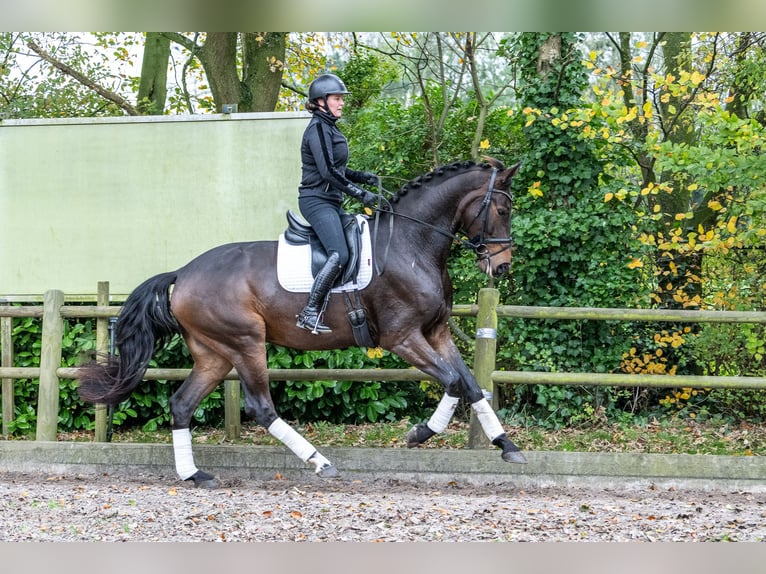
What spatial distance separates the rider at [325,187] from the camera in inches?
260

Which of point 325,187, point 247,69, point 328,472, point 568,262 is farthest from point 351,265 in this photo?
point 247,69

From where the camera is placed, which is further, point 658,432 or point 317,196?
point 658,432

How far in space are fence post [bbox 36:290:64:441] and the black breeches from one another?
2.81m

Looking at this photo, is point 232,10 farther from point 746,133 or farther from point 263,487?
point 746,133

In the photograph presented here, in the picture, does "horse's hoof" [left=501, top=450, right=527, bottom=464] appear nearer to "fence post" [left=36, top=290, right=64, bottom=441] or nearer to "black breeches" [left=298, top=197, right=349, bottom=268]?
"black breeches" [left=298, top=197, right=349, bottom=268]

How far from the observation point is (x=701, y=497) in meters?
6.68

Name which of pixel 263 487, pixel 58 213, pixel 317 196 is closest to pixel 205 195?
pixel 58 213

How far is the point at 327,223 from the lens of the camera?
6.62m

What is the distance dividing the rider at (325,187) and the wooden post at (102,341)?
227cm

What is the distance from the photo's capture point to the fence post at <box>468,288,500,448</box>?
741 centimetres

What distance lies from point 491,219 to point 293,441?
233cm

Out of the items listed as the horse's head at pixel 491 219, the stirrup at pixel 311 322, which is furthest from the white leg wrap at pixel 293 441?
the horse's head at pixel 491 219

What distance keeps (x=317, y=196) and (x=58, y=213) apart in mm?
3773

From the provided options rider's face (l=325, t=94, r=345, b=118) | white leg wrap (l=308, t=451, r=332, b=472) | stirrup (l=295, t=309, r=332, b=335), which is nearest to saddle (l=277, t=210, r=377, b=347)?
stirrup (l=295, t=309, r=332, b=335)
